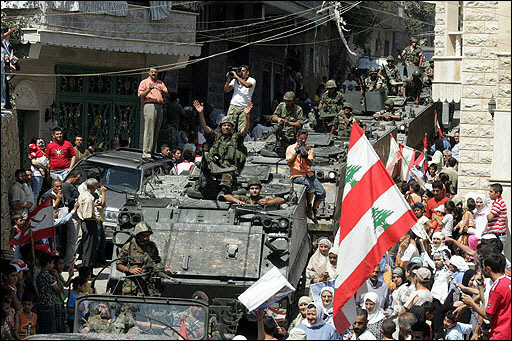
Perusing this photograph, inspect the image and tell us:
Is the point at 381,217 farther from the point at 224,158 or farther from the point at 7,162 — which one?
the point at 7,162

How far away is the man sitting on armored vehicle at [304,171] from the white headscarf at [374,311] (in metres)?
3.97

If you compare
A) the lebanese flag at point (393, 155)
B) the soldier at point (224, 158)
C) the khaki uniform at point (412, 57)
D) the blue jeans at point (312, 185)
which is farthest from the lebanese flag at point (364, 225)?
the khaki uniform at point (412, 57)

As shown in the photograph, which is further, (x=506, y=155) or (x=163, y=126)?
(x=163, y=126)

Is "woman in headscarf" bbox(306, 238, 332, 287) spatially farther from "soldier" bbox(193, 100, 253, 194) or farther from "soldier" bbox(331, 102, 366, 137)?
"soldier" bbox(331, 102, 366, 137)

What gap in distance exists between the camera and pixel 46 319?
1451 cm

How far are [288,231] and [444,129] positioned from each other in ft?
60.7

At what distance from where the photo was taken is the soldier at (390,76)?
96.9ft

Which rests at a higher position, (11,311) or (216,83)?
(216,83)

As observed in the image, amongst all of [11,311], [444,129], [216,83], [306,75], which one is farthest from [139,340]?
[306,75]

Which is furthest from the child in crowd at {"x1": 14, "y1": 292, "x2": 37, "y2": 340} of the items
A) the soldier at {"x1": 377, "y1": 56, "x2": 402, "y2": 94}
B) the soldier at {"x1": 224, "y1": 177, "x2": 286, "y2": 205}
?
the soldier at {"x1": 377, "y1": 56, "x2": 402, "y2": 94}

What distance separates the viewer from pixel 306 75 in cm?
3956

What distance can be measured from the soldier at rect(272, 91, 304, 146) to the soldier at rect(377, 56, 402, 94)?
10.4 m

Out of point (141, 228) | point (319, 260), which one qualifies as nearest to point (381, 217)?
point (141, 228)

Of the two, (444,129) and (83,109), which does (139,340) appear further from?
(444,129)
